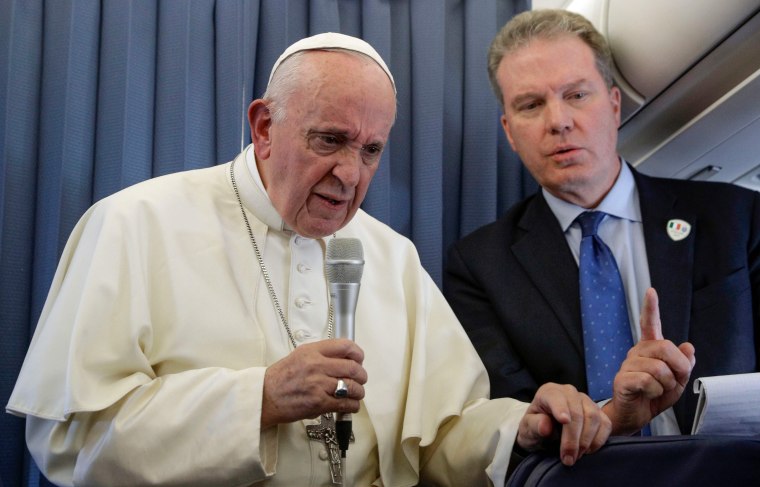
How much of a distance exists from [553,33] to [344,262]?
1602 millimetres

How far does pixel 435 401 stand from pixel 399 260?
1.48 feet

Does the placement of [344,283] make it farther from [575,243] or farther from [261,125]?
[575,243]

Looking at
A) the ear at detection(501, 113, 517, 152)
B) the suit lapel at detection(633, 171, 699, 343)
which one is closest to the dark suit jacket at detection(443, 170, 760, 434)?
the suit lapel at detection(633, 171, 699, 343)

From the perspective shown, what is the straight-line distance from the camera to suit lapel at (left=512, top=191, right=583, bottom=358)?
286 centimetres

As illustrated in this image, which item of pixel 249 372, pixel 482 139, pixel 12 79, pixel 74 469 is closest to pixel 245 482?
pixel 249 372

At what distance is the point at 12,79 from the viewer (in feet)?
9.46

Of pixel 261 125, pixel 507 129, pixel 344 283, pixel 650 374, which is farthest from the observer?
pixel 507 129

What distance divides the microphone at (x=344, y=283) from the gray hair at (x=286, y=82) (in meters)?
0.61

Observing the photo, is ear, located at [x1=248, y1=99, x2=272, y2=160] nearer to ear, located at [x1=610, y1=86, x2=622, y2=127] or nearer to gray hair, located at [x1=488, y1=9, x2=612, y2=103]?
gray hair, located at [x1=488, y1=9, x2=612, y2=103]

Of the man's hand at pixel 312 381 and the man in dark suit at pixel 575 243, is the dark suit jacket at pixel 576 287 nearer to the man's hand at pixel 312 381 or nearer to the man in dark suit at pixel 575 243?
the man in dark suit at pixel 575 243

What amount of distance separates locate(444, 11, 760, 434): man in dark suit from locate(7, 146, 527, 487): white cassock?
10.7 inches

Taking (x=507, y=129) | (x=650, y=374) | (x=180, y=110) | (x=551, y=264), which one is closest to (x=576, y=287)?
(x=551, y=264)

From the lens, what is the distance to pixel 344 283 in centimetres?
189

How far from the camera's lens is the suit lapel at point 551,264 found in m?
2.86
